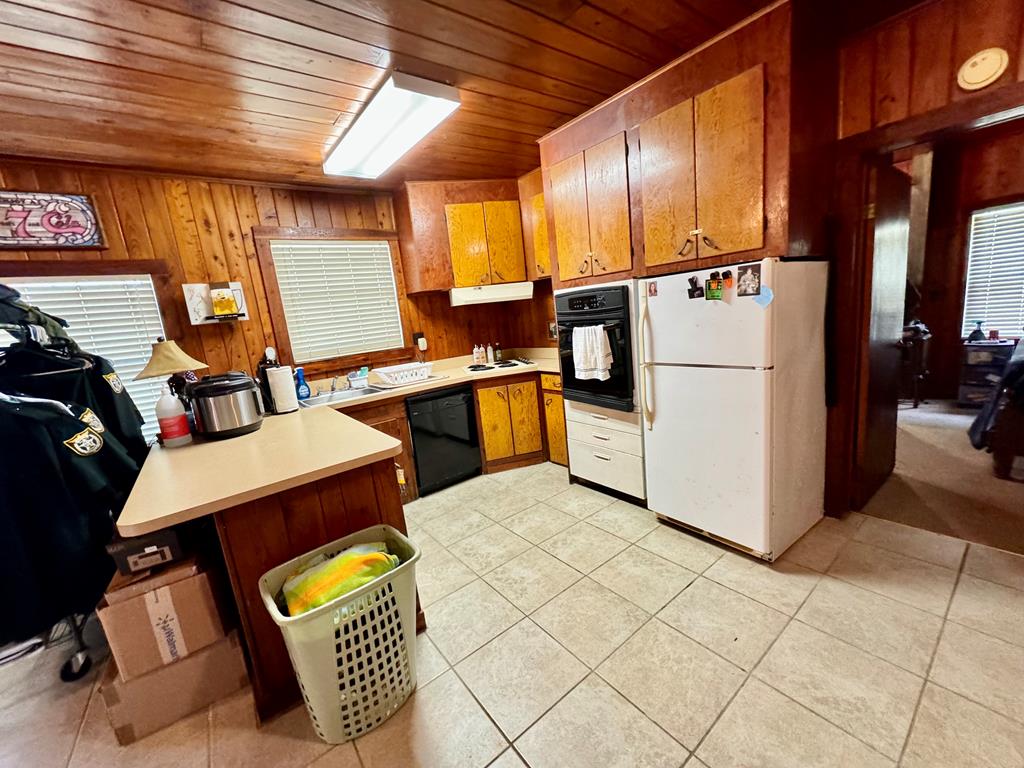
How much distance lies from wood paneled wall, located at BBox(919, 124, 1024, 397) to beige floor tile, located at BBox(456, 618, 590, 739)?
209 inches

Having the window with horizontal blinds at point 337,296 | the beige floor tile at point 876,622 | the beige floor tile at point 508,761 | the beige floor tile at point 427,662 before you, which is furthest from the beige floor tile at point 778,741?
the window with horizontal blinds at point 337,296

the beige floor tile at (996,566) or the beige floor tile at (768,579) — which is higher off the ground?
the beige floor tile at (768,579)

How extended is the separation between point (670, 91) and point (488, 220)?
172cm

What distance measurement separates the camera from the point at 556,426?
10.9 ft

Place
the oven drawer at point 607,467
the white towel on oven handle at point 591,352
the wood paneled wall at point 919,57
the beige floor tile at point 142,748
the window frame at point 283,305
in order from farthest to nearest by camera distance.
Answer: the window frame at point 283,305 < the oven drawer at point 607,467 < the white towel on oven handle at point 591,352 < the wood paneled wall at point 919,57 < the beige floor tile at point 142,748

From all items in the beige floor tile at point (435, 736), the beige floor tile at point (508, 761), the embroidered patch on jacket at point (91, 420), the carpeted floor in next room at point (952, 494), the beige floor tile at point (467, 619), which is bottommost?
the carpeted floor in next room at point (952, 494)

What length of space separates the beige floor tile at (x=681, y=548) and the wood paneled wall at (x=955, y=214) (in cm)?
423

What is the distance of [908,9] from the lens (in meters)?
1.70

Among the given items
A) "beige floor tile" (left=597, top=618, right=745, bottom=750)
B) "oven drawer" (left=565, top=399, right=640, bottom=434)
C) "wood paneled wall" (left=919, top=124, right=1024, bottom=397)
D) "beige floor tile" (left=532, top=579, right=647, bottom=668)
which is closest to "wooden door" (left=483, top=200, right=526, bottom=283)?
"oven drawer" (left=565, top=399, right=640, bottom=434)

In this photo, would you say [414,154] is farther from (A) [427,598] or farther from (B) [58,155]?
(A) [427,598]

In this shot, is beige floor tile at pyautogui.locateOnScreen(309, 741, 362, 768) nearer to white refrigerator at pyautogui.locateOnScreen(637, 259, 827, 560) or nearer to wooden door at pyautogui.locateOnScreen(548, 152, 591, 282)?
white refrigerator at pyautogui.locateOnScreen(637, 259, 827, 560)

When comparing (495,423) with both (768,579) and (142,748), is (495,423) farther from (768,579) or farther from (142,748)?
(142,748)

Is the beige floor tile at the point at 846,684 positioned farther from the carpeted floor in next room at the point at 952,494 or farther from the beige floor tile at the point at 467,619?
the carpeted floor in next room at the point at 952,494

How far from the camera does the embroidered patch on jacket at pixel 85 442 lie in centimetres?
154
